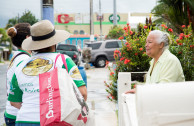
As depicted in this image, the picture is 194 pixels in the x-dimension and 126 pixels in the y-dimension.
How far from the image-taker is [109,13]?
6838 cm

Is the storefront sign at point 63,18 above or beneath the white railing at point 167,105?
above

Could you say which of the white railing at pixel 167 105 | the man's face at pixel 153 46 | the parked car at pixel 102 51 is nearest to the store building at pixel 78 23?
the parked car at pixel 102 51

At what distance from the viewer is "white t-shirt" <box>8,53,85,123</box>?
222 cm

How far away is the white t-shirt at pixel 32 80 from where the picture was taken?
2217 mm

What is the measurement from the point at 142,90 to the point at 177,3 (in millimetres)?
7573

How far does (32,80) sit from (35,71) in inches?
3.0

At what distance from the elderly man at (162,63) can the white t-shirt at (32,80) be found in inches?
40.0

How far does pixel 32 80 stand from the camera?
2254mm

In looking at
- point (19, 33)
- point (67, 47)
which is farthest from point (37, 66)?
point (67, 47)

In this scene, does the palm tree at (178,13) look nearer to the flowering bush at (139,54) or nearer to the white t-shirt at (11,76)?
the flowering bush at (139,54)

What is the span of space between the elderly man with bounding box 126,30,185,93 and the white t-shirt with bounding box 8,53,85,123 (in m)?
1.02

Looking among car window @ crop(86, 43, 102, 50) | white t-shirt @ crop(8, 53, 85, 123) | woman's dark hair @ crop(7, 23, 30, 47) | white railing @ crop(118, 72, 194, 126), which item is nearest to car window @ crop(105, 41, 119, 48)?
car window @ crop(86, 43, 102, 50)

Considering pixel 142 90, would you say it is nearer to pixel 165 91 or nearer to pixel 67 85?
pixel 165 91

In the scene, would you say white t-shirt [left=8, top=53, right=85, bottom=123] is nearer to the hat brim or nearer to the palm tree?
the hat brim
